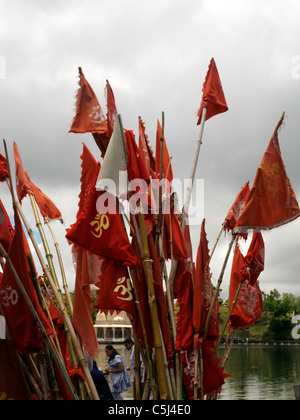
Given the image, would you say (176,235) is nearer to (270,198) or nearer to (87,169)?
(270,198)

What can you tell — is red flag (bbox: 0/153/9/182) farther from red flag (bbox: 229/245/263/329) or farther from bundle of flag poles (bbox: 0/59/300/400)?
red flag (bbox: 229/245/263/329)

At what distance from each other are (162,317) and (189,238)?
0.87 m

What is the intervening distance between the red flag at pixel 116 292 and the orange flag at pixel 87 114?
99cm

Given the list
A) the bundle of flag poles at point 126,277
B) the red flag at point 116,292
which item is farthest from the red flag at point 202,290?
the red flag at point 116,292

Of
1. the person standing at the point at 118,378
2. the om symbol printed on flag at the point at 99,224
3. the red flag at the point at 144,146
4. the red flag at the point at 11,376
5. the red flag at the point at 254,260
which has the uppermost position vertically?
the red flag at the point at 144,146

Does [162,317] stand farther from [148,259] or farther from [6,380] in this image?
[6,380]

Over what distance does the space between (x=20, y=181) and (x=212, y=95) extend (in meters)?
1.64

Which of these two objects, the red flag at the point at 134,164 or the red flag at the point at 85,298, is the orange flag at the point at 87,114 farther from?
the red flag at the point at 85,298

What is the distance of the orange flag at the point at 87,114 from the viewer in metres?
3.49

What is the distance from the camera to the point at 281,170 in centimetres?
337

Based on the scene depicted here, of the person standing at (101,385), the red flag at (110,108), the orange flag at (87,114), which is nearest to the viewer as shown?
the orange flag at (87,114)

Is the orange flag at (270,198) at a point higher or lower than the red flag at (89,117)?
lower
